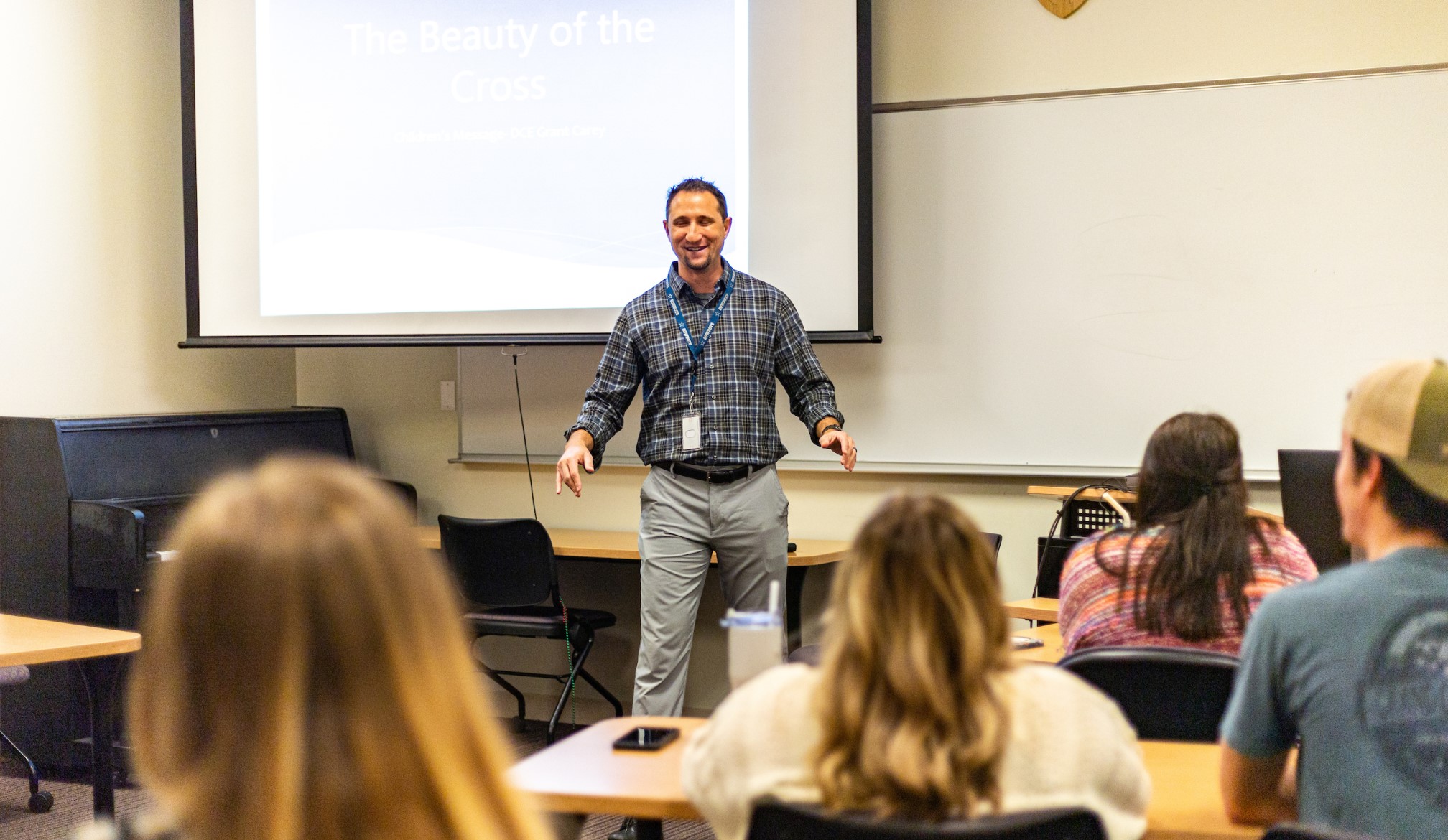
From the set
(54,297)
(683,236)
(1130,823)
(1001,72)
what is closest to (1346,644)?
(1130,823)

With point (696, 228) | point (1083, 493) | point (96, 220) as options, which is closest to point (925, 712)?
point (696, 228)

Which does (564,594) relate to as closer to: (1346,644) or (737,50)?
(737,50)

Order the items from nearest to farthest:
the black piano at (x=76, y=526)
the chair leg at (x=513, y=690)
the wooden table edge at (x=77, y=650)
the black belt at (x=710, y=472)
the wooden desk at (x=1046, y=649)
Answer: the wooden desk at (x=1046, y=649)
the wooden table edge at (x=77, y=650)
the black belt at (x=710, y=472)
the black piano at (x=76, y=526)
the chair leg at (x=513, y=690)

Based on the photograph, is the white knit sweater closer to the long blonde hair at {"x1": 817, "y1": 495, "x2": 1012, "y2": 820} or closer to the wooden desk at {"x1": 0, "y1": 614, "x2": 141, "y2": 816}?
the long blonde hair at {"x1": 817, "y1": 495, "x2": 1012, "y2": 820}

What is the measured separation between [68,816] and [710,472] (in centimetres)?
226

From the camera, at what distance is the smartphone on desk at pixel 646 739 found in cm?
178

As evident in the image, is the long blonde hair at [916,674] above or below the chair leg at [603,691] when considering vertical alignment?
above

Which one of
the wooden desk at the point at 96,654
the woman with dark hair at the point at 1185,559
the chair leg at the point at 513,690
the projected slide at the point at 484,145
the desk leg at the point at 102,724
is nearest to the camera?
the woman with dark hair at the point at 1185,559

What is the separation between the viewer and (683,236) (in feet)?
11.1

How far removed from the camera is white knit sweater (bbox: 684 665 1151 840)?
1189mm

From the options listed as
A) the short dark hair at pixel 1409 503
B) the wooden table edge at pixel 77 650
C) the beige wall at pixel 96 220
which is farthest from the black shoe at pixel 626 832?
the beige wall at pixel 96 220

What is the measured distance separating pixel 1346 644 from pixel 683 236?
234cm

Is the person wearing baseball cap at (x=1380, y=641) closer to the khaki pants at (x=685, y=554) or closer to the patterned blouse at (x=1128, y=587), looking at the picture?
the patterned blouse at (x=1128, y=587)

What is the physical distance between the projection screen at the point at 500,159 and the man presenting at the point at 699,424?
0.64 metres
